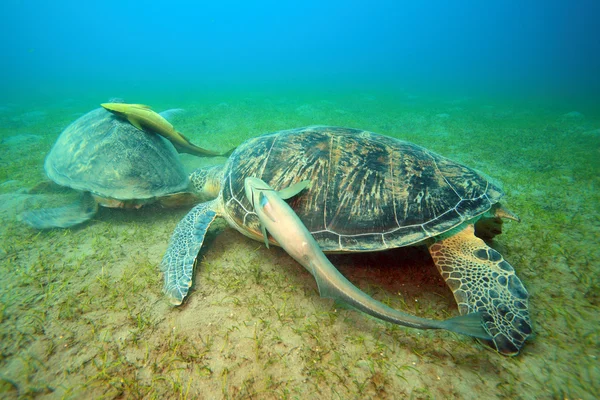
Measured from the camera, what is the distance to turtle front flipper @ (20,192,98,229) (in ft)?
11.9

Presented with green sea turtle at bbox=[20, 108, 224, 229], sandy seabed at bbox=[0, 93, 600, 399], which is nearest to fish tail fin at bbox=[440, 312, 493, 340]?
sandy seabed at bbox=[0, 93, 600, 399]

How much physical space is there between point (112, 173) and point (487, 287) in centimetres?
541

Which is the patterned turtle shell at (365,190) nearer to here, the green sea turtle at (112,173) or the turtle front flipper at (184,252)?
the turtle front flipper at (184,252)

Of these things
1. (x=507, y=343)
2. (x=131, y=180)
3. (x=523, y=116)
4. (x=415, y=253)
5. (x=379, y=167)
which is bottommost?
(x=523, y=116)

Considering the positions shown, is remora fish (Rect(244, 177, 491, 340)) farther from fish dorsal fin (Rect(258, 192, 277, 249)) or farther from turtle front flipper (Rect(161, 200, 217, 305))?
turtle front flipper (Rect(161, 200, 217, 305))

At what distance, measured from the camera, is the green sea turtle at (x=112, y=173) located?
3.86 metres

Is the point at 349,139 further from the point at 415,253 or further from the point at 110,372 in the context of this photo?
the point at 110,372

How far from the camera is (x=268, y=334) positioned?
230 centimetres

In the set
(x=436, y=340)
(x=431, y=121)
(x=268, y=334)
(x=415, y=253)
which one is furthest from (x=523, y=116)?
(x=268, y=334)

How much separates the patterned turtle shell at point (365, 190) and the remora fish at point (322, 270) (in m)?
0.46

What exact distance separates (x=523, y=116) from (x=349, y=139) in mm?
16812

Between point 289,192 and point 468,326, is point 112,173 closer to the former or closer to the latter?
point 289,192

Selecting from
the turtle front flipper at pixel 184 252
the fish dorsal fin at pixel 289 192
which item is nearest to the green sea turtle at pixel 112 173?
the turtle front flipper at pixel 184 252

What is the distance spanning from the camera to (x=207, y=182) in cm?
438
